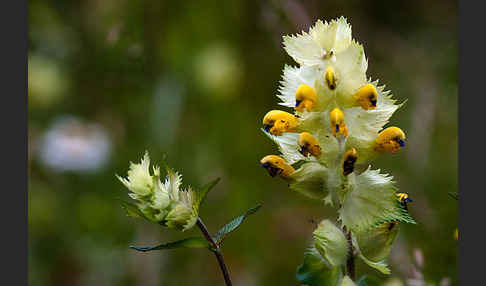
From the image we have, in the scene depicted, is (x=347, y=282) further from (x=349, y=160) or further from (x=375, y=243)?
(x=349, y=160)

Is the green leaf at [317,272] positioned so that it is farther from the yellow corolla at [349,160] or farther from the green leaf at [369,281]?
the yellow corolla at [349,160]

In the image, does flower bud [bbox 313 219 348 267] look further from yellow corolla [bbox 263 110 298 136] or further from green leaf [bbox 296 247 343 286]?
yellow corolla [bbox 263 110 298 136]

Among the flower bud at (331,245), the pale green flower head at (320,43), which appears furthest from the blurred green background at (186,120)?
the flower bud at (331,245)

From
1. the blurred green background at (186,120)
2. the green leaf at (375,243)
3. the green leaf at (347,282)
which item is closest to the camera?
the green leaf at (347,282)

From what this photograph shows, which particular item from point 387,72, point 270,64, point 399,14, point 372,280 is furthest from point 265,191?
point 372,280

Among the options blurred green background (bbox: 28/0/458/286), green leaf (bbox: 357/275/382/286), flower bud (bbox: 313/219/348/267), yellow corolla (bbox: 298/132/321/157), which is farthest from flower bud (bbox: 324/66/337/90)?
blurred green background (bbox: 28/0/458/286)

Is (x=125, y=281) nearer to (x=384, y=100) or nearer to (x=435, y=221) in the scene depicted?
(x=435, y=221)
